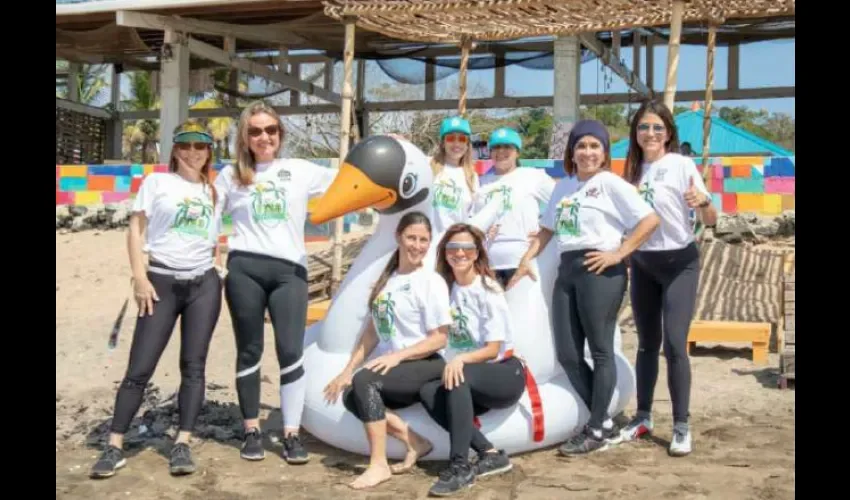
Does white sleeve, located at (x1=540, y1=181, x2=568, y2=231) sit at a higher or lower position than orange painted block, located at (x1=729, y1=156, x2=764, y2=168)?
lower

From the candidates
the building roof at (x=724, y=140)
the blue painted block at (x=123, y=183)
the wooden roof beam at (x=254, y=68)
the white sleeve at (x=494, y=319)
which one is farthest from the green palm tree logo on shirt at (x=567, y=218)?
the building roof at (x=724, y=140)

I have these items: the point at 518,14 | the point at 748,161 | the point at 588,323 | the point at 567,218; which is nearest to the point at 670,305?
the point at 588,323

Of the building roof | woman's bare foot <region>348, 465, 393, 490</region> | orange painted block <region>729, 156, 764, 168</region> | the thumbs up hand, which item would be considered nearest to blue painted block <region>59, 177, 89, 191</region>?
orange painted block <region>729, 156, 764, 168</region>

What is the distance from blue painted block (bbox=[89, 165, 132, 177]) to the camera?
41.4 ft

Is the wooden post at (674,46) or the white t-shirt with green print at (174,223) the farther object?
the wooden post at (674,46)

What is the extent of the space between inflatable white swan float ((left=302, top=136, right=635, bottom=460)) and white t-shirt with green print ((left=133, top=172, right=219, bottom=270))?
0.50 m

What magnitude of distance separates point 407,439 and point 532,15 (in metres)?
3.53

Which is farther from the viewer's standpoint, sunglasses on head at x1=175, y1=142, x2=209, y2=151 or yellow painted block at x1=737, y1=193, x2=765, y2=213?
yellow painted block at x1=737, y1=193, x2=765, y2=213

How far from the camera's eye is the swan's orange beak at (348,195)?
4.22 metres

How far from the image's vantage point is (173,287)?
4059 millimetres

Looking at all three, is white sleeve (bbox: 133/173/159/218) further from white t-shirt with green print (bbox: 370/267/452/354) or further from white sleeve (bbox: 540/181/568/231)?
white sleeve (bbox: 540/181/568/231)

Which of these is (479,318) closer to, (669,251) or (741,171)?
(669,251)

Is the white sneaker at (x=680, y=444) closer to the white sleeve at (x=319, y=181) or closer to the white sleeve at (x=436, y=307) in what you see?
the white sleeve at (x=436, y=307)

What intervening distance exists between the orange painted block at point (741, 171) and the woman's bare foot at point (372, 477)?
25.4ft
